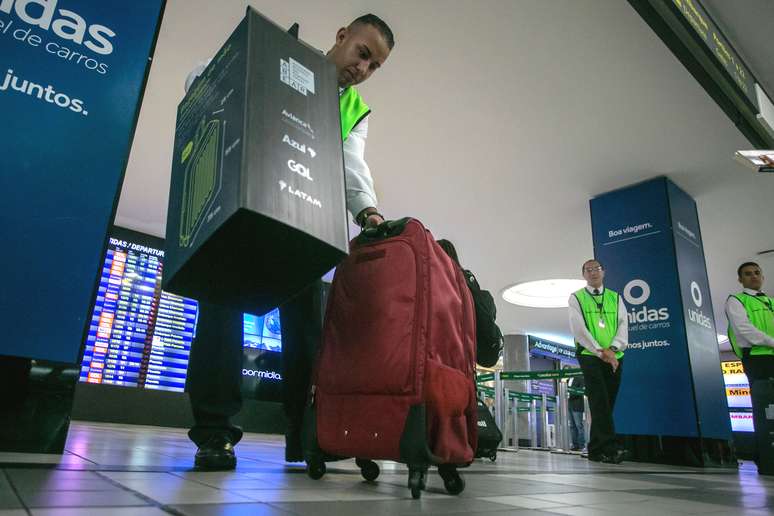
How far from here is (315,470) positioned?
4.25ft

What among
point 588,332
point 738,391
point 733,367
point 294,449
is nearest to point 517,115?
point 588,332

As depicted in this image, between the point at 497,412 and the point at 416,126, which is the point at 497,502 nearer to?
the point at 416,126

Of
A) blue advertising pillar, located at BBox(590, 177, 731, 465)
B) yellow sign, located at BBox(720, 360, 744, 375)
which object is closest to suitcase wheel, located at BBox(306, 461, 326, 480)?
blue advertising pillar, located at BBox(590, 177, 731, 465)

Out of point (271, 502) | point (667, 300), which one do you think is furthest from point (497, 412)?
point (271, 502)

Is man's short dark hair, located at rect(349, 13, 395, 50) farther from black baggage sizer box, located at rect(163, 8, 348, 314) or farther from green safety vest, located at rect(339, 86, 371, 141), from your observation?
black baggage sizer box, located at rect(163, 8, 348, 314)

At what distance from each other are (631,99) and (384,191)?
10.2 ft

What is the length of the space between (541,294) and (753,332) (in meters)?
7.03

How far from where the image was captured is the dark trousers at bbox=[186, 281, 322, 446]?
1363 mm

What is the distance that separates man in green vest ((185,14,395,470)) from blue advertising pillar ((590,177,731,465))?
4451mm

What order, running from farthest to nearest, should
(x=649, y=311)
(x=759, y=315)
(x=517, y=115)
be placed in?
(x=649, y=311) → (x=517, y=115) → (x=759, y=315)

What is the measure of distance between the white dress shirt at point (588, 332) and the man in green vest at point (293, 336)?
332cm

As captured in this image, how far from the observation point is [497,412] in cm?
639

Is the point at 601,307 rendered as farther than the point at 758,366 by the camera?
Yes

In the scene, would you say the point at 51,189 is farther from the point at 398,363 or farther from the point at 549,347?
the point at 549,347
